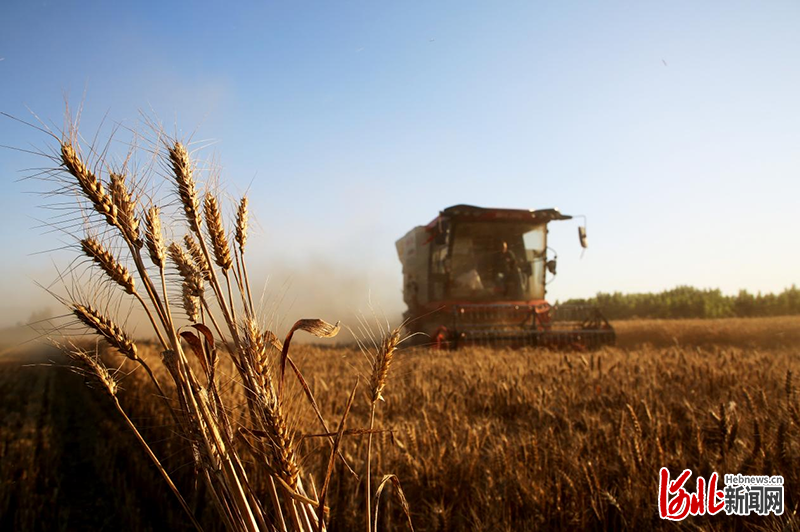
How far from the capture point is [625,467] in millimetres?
2074

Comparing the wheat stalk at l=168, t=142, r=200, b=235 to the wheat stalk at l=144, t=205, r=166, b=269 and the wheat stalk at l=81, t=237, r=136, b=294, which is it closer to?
the wheat stalk at l=144, t=205, r=166, b=269

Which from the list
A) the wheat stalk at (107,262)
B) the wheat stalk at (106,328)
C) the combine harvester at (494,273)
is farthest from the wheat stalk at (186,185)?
the combine harvester at (494,273)

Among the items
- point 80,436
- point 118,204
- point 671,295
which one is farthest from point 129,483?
point 671,295

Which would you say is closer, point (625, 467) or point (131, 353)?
point (131, 353)

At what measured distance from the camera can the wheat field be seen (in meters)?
1.94

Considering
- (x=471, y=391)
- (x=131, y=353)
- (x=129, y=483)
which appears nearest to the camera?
(x=131, y=353)

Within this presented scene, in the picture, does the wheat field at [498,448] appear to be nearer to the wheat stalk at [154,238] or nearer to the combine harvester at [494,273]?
the wheat stalk at [154,238]

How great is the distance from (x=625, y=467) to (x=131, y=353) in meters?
2.02

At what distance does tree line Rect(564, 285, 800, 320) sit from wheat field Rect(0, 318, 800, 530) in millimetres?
17341

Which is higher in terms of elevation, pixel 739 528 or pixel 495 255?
pixel 495 255

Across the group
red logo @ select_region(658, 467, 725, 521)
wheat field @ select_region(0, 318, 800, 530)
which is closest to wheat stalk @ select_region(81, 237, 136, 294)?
wheat field @ select_region(0, 318, 800, 530)

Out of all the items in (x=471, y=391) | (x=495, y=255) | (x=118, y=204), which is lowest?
(x=471, y=391)

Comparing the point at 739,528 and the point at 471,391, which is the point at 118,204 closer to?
the point at 739,528

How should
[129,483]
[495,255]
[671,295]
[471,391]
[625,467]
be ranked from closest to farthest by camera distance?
[625,467] < [129,483] < [471,391] < [495,255] < [671,295]
